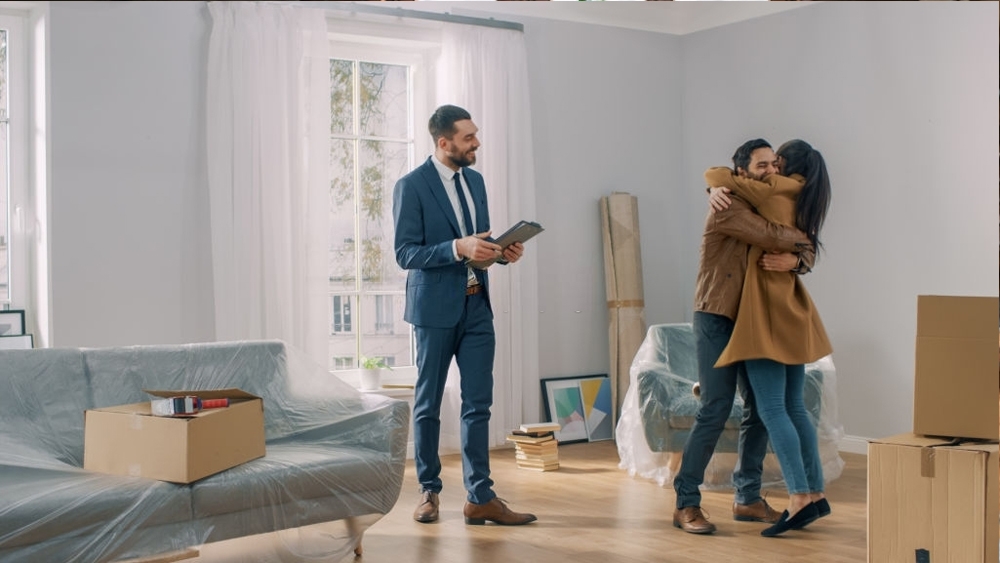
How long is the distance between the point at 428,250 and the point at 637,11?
2.94 meters

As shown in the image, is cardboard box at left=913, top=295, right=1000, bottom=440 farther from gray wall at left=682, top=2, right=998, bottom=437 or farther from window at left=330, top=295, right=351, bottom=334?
window at left=330, top=295, right=351, bottom=334

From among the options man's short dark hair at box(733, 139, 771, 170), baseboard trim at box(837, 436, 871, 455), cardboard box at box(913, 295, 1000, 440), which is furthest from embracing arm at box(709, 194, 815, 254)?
baseboard trim at box(837, 436, 871, 455)

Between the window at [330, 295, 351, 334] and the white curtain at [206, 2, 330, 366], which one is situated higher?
the white curtain at [206, 2, 330, 366]

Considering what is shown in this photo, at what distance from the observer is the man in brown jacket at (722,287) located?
3543 millimetres

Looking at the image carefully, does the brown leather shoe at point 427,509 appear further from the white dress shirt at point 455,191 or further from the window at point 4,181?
the window at point 4,181

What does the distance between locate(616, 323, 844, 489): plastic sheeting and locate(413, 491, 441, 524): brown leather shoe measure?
3.48 feet

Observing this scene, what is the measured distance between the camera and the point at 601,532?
3.75m

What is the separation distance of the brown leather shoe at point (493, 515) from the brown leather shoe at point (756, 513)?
718 mm

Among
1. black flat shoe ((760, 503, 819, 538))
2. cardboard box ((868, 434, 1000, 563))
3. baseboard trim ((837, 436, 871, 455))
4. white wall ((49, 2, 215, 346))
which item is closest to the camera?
cardboard box ((868, 434, 1000, 563))

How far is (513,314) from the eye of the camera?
5.64 meters

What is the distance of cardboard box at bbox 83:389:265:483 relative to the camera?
2.91 metres

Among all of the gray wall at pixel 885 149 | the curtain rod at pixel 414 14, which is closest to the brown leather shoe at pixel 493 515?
the gray wall at pixel 885 149

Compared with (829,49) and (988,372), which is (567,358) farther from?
(988,372)

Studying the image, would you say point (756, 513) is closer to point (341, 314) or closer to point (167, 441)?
point (167, 441)
